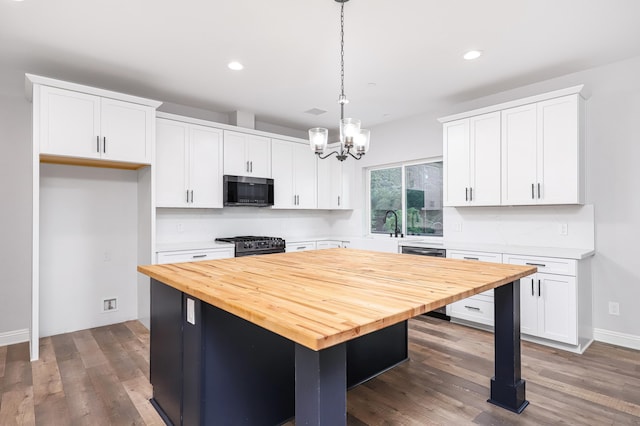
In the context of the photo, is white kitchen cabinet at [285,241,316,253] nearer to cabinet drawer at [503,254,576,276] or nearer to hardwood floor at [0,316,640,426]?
hardwood floor at [0,316,640,426]

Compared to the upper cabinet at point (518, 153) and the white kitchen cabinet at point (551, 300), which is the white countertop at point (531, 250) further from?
the upper cabinet at point (518, 153)

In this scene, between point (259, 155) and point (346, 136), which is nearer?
point (346, 136)

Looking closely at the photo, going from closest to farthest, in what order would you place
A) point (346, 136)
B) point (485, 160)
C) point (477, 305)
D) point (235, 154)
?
point (346, 136) → point (477, 305) → point (485, 160) → point (235, 154)

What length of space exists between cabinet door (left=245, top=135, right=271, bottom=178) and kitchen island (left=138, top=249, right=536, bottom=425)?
2.25 meters

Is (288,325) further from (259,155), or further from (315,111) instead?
(315,111)

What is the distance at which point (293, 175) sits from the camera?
16.7 ft

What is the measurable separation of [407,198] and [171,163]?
3.21 m

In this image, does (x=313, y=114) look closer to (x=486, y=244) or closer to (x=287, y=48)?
(x=287, y=48)

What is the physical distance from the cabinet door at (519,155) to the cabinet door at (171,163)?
3507mm

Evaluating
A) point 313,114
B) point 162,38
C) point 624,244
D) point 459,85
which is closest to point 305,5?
point 162,38

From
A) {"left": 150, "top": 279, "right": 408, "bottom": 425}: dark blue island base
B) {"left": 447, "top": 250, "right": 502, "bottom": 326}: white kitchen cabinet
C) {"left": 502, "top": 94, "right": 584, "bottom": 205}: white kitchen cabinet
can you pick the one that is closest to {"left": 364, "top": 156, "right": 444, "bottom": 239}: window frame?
{"left": 447, "top": 250, "right": 502, "bottom": 326}: white kitchen cabinet

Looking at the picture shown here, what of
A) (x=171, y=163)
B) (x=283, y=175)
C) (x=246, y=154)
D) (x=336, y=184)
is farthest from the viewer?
(x=336, y=184)

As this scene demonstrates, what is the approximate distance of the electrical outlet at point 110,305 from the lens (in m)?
3.84

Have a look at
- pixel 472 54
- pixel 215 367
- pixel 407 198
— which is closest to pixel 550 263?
pixel 472 54
